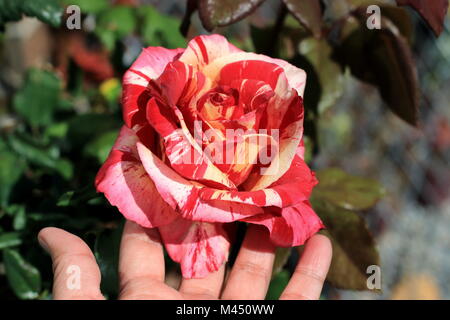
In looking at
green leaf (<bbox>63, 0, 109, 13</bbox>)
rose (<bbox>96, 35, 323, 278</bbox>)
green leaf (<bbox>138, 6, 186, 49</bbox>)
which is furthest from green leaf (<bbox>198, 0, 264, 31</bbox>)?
green leaf (<bbox>63, 0, 109, 13</bbox>)

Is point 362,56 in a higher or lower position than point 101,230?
higher

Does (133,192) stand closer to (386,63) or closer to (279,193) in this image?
(279,193)

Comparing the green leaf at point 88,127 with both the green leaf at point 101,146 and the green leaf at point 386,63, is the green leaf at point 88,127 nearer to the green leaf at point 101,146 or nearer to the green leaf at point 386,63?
the green leaf at point 101,146

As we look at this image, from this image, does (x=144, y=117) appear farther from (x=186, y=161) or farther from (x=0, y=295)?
(x=0, y=295)

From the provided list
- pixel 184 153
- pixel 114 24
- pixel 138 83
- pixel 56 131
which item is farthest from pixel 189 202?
pixel 114 24

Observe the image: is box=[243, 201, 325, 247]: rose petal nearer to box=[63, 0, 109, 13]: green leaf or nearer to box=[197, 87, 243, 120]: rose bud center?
box=[197, 87, 243, 120]: rose bud center
